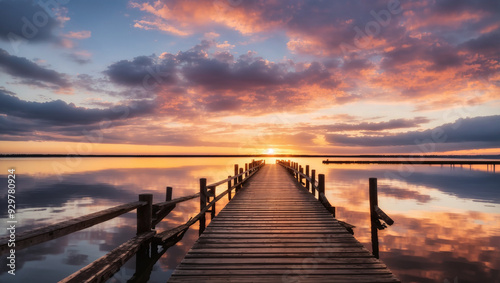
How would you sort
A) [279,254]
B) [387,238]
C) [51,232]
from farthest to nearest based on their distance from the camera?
[387,238], [279,254], [51,232]

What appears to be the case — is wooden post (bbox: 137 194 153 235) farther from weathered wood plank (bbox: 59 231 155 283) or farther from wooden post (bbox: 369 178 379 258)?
wooden post (bbox: 369 178 379 258)

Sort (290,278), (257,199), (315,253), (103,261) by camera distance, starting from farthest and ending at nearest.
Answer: (257,199) < (315,253) < (290,278) < (103,261)

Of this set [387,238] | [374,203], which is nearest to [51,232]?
[374,203]

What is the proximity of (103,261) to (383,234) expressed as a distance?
41.5 ft

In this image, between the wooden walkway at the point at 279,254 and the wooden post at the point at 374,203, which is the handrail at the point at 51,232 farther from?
the wooden post at the point at 374,203

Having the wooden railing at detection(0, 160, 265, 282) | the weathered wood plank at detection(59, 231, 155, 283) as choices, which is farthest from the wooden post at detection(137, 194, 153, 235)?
the weathered wood plank at detection(59, 231, 155, 283)

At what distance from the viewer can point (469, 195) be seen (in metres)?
25.2

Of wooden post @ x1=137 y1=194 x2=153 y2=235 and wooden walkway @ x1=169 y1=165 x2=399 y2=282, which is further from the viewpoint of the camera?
wooden post @ x1=137 y1=194 x2=153 y2=235

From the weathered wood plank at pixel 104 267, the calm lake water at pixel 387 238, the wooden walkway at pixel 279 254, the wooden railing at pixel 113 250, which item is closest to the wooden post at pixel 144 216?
the wooden railing at pixel 113 250

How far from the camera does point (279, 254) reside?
500 centimetres

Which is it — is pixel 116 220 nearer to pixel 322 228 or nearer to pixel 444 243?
pixel 322 228

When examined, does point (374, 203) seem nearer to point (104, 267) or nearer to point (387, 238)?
point (387, 238)

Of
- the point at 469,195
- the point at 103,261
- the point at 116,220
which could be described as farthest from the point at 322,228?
the point at 469,195

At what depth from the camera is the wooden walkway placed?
4.08 metres
